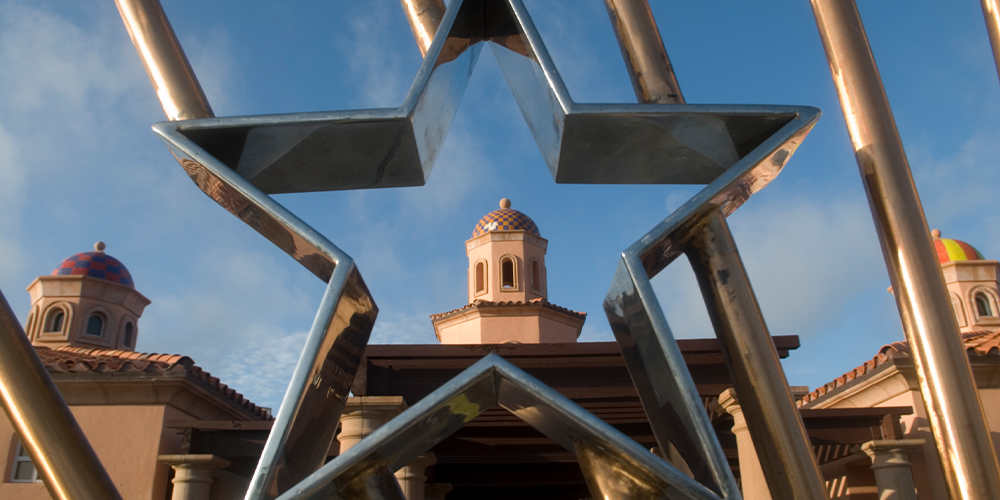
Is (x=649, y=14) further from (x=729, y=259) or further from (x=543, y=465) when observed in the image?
(x=543, y=465)

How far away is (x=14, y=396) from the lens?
146 centimetres

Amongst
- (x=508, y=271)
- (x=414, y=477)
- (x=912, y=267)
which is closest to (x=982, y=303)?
(x=508, y=271)

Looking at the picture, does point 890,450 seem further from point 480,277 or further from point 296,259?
point 480,277

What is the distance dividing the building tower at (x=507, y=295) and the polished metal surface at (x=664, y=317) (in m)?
16.5

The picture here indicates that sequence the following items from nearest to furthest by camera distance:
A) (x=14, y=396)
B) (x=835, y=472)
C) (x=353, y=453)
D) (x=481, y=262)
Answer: (x=353, y=453) → (x=14, y=396) → (x=835, y=472) → (x=481, y=262)

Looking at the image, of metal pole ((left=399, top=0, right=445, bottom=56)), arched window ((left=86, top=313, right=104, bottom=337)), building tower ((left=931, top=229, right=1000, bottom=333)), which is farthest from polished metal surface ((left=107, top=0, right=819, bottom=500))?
building tower ((left=931, top=229, right=1000, bottom=333))

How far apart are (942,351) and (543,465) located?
11.6 meters

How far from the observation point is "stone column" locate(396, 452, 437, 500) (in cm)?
769

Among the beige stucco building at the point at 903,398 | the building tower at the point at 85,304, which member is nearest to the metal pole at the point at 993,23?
the beige stucco building at the point at 903,398

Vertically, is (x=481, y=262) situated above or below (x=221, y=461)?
above

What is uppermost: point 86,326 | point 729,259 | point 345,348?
point 86,326

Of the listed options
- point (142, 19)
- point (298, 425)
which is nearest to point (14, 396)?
point (298, 425)

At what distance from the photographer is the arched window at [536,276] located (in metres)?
21.0

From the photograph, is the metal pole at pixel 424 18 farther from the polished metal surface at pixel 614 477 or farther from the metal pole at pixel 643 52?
the polished metal surface at pixel 614 477
